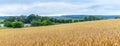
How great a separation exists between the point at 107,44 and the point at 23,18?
103054 millimetres

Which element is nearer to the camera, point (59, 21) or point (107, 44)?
point (107, 44)

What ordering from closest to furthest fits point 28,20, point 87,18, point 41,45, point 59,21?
1. point 41,45
2. point 87,18
3. point 59,21
4. point 28,20

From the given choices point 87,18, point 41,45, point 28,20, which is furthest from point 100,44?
point 28,20

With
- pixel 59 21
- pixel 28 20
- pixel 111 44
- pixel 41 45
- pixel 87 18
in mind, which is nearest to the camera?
pixel 111 44

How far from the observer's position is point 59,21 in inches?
3450

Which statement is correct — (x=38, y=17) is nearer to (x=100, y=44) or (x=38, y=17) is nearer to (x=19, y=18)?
(x=19, y=18)

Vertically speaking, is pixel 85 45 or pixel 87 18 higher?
pixel 85 45

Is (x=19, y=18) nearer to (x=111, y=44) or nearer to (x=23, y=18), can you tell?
(x=23, y=18)

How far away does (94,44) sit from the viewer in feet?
13.5

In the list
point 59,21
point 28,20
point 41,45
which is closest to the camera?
point 41,45

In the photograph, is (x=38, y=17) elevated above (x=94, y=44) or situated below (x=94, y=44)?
below

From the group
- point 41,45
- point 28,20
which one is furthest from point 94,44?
point 28,20

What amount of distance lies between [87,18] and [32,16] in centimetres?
3142

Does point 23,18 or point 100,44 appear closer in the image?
point 100,44
